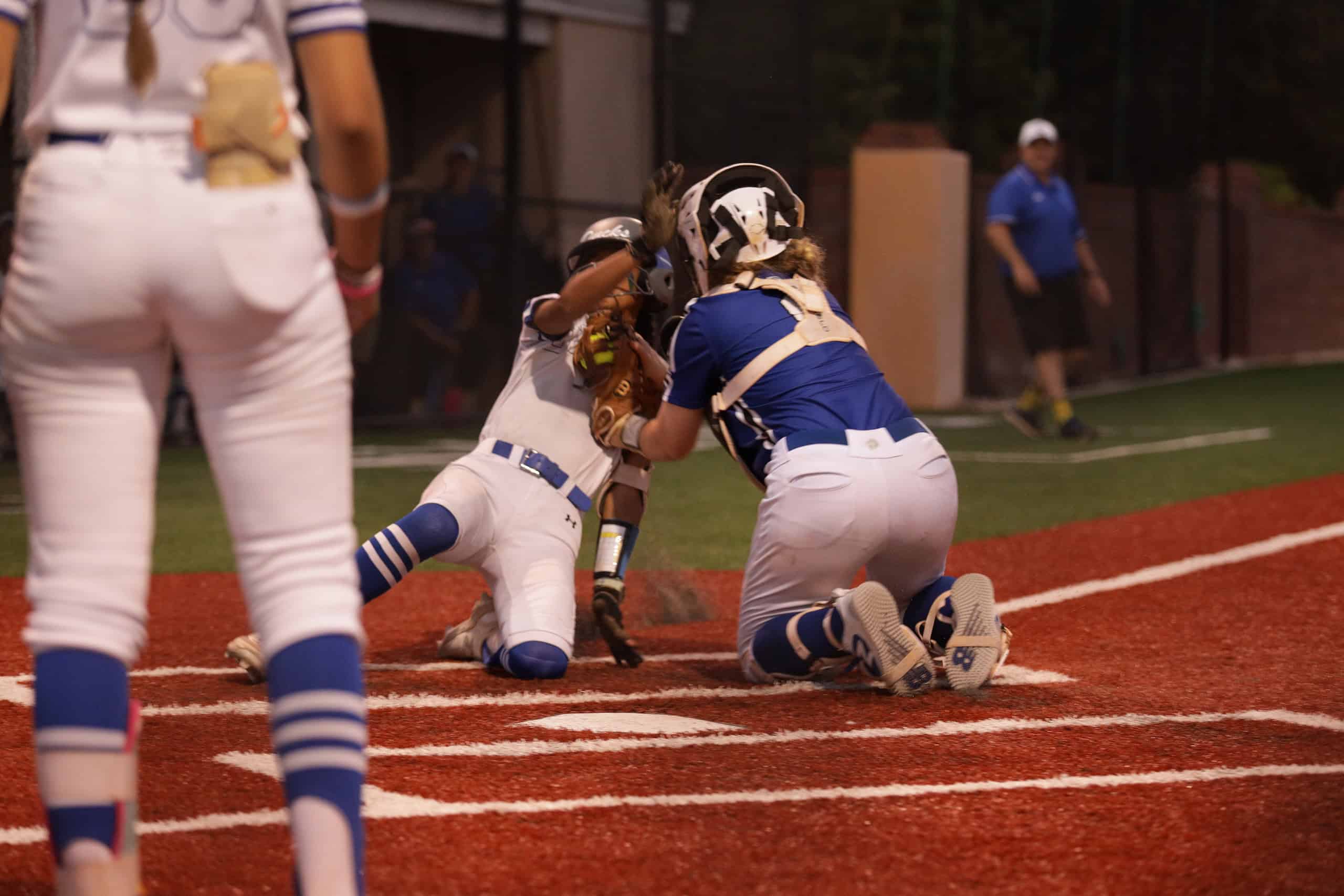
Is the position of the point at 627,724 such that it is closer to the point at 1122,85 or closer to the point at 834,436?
the point at 834,436

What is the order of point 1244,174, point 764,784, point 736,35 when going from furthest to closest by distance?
point 1244,174
point 736,35
point 764,784

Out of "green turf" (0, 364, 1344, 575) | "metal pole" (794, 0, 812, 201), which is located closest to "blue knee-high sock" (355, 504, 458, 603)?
"green turf" (0, 364, 1344, 575)

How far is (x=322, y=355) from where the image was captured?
2.65 metres

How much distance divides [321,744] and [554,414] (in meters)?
3.11

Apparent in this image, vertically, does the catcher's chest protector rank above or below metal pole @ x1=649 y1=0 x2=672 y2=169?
below

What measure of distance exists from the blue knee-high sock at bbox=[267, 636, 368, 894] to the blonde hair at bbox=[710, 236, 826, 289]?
269 centimetres

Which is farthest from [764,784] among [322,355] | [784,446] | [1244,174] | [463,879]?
[1244,174]

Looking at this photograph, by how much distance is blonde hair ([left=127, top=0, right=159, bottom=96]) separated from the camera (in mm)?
2561

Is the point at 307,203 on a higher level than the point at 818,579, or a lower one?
higher

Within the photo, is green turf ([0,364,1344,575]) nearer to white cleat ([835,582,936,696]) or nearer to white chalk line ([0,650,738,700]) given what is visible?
white chalk line ([0,650,738,700])

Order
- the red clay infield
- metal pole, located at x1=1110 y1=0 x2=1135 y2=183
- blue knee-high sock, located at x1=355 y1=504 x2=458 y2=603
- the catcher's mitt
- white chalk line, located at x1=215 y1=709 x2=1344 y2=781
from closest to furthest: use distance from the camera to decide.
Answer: the red clay infield, white chalk line, located at x1=215 y1=709 x2=1344 y2=781, blue knee-high sock, located at x1=355 y1=504 x2=458 y2=603, the catcher's mitt, metal pole, located at x1=1110 y1=0 x2=1135 y2=183

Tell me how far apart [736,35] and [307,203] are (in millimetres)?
16142

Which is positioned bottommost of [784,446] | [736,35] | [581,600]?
[581,600]

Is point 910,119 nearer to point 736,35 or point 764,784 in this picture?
point 736,35
